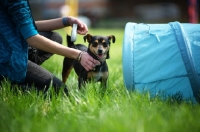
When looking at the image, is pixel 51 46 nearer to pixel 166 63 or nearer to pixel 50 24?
pixel 50 24

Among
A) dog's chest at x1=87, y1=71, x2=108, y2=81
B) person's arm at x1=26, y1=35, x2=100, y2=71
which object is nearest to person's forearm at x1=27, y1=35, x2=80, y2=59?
person's arm at x1=26, y1=35, x2=100, y2=71

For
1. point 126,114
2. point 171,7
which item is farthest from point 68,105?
point 171,7

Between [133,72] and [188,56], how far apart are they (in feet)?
1.51

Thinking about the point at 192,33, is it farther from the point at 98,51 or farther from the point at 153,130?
the point at 153,130

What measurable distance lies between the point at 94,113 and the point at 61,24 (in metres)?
1.26

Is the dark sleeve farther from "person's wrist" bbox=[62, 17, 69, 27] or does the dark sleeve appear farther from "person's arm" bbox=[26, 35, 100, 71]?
Result: "person's wrist" bbox=[62, 17, 69, 27]

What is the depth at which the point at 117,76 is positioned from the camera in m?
3.83

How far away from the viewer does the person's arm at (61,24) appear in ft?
10.4

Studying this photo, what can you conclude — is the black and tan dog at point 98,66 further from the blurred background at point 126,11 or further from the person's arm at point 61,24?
the blurred background at point 126,11

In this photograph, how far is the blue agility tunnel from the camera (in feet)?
9.05

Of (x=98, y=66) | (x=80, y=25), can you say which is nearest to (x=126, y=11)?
(x=98, y=66)

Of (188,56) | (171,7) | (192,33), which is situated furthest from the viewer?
(171,7)

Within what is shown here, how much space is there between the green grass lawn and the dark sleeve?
18.3 inches

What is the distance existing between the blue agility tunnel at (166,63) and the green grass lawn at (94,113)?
166 millimetres
